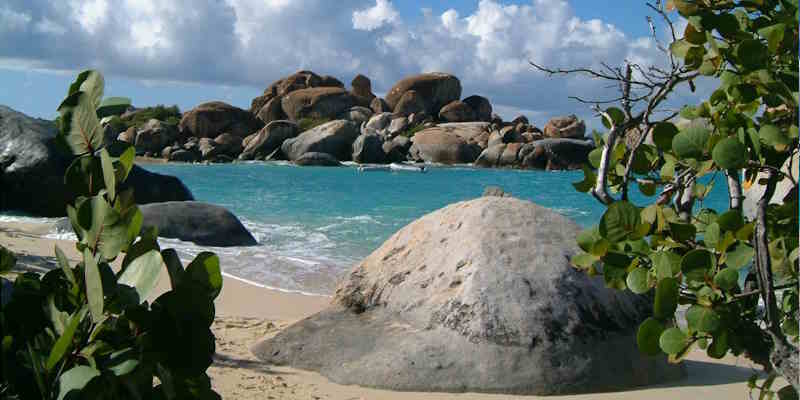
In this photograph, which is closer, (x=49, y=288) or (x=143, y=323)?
(x=143, y=323)

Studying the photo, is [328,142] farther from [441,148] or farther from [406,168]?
[441,148]

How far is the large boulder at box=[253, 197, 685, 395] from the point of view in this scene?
4.52 m

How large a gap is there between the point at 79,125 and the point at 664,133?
49.4 inches

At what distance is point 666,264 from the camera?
1.56 m

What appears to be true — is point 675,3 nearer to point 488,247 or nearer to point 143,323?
point 143,323

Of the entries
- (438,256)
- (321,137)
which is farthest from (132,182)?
(321,137)

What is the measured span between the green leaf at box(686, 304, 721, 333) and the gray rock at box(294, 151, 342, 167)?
44.8 m

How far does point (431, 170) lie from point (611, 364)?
3983cm

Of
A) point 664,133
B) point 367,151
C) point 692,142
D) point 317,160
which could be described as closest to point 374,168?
point 367,151

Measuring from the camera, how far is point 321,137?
48500 millimetres

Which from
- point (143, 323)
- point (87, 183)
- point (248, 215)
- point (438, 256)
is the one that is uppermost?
point (87, 183)

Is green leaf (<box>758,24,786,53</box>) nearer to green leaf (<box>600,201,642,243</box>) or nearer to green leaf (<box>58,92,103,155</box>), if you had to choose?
green leaf (<box>600,201,642,243</box>)

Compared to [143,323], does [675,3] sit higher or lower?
higher

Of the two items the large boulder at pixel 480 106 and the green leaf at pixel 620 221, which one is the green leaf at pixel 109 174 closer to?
the green leaf at pixel 620 221
